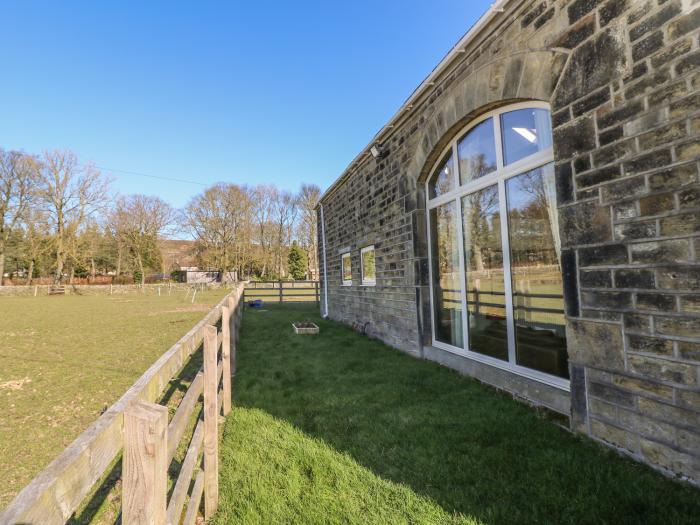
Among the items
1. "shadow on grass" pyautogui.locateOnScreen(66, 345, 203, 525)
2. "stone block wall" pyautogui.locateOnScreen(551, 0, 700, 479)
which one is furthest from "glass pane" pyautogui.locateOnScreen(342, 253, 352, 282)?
"stone block wall" pyautogui.locateOnScreen(551, 0, 700, 479)

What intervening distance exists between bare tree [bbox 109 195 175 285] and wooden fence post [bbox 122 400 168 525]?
37993 mm

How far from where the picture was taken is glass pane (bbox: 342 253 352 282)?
31.4 feet

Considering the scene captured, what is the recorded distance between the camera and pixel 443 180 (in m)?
5.30

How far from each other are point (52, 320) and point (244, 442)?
1169 cm

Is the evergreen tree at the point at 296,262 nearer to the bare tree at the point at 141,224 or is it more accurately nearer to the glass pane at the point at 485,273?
the bare tree at the point at 141,224

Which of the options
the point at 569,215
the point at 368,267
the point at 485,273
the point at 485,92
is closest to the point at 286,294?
the point at 368,267

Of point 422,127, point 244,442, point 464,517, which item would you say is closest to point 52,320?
point 244,442

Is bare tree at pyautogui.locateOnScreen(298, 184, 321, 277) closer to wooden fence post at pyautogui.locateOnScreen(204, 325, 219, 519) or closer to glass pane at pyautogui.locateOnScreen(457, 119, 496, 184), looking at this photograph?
glass pane at pyautogui.locateOnScreen(457, 119, 496, 184)

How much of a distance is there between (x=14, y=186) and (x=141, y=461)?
114 ft

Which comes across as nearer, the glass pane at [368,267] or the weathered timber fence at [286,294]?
the glass pane at [368,267]

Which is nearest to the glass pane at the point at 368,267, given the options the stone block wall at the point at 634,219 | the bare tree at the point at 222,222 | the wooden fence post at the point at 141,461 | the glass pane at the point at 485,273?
the glass pane at the point at 485,273

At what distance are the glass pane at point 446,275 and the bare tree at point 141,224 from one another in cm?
3536

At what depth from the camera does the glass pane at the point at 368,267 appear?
775cm

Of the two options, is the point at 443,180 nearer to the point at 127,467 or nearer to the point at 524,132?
the point at 524,132
